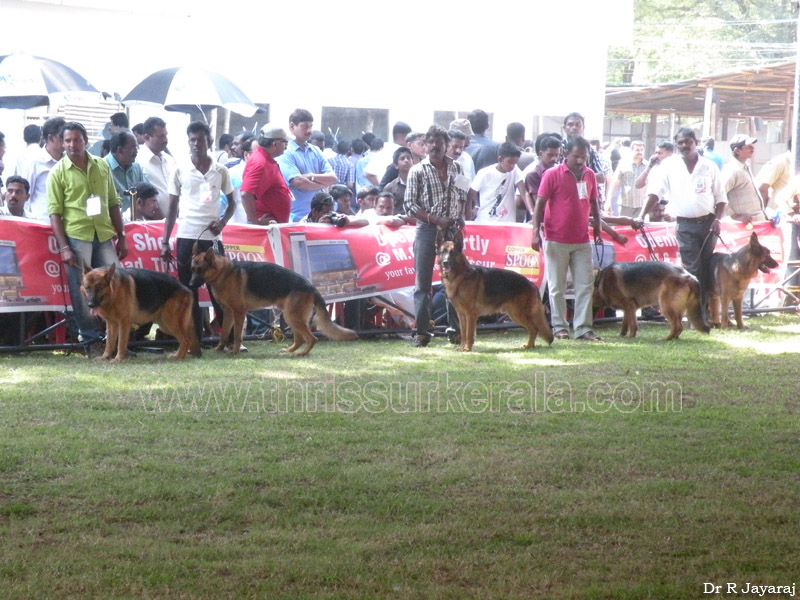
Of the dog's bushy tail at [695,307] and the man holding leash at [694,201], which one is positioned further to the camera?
the man holding leash at [694,201]

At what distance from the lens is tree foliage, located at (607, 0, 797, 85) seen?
42.4 m

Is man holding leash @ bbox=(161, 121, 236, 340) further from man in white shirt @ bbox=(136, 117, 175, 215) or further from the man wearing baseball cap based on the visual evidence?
the man wearing baseball cap

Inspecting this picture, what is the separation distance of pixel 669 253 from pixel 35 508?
10.2 meters

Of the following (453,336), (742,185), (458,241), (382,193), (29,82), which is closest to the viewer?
(458,241)

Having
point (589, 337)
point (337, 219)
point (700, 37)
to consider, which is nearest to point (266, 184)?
point (337, 219)

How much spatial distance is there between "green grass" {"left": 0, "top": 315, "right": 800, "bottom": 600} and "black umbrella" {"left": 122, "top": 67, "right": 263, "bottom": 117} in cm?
726

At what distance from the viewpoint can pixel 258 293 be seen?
→ 998 cm

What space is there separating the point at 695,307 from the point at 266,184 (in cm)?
492

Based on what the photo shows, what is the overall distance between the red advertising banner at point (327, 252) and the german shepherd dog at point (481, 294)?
1.36 m

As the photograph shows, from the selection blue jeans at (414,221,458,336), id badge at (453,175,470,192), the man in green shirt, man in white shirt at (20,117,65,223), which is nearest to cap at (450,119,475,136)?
id badge at (453,175,470,192)

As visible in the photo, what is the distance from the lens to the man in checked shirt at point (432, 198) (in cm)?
1038

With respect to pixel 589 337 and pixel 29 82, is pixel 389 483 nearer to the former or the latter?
pixel 589 337

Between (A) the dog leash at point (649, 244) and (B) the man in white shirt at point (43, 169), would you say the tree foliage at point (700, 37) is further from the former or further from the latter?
(B) the man in white shirt at point (43, 169)

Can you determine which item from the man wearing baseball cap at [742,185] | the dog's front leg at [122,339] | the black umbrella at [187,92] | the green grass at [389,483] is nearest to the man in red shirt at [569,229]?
the green grass at [389,483]
